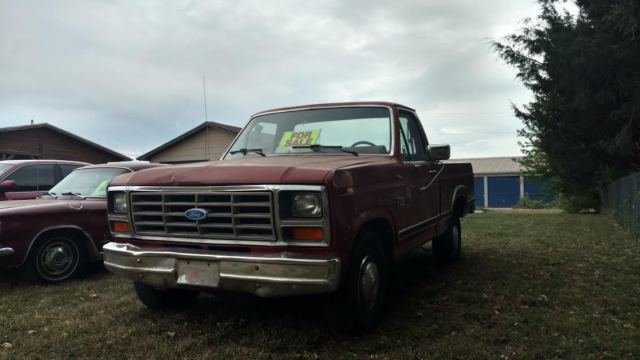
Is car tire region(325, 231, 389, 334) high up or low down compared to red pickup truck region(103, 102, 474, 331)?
down

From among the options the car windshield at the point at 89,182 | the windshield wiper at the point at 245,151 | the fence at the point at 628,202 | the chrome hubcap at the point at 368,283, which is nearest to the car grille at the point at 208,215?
the chrome hubcap at the point at 368,283

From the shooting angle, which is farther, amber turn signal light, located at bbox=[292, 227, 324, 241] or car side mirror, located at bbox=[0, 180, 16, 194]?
car side mirror, located at bbox=[0, 180, 16, 194]

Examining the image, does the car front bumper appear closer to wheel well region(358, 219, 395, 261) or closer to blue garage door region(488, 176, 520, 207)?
wheel well region(358, 219, 395, 261)

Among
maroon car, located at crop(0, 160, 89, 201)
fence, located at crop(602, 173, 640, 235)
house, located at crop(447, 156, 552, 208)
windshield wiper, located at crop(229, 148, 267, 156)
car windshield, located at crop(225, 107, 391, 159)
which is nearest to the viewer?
car windshield, located at crop(225, 107, 391, 159)

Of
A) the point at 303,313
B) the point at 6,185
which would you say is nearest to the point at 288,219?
the point at 303,313

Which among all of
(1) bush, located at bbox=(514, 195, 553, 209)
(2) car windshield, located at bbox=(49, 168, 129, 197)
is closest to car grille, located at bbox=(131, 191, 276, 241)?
(2) car windshield, located at bbox=(49, 168, 129, 197)

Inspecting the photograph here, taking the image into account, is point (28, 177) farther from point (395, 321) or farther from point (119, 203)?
point (395, 321)

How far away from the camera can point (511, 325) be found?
4273 mm

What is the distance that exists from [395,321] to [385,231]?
0.78m

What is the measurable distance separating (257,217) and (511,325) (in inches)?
91.9

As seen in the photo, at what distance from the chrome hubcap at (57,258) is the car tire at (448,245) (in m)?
4.66

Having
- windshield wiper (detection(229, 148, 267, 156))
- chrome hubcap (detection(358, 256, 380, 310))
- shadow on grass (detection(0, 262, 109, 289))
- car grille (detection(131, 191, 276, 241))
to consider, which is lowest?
shadow on grass (detection(0, 262, 109, 289))

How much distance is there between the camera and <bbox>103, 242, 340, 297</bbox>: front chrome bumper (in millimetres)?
3420

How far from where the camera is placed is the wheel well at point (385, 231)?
13.5 ft
